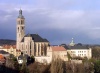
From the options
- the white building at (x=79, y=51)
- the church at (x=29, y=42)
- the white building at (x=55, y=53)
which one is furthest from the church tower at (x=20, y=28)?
the white building at (x=79, y=51)

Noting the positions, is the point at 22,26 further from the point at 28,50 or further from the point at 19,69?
the point at 19,69

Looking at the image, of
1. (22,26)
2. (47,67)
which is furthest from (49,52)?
(47,67)

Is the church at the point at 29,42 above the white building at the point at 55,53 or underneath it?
above

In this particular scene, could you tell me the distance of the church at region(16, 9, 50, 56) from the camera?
78.5 metres

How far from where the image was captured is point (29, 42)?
258 feet

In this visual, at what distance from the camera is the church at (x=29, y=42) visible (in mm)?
78500

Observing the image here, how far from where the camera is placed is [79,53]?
87.1m

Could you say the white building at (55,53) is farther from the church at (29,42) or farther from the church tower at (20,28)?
the church tower at (20,28)

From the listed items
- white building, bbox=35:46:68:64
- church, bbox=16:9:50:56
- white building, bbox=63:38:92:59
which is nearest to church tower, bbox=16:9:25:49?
church, bbox=16:9:50:56

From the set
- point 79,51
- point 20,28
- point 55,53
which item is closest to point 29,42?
point 20,28

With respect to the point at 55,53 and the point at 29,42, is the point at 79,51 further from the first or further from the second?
the point at 29,42

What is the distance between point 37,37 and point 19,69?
2900cm

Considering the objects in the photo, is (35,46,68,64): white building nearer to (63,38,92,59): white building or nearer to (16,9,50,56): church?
(16,9,50,56): church

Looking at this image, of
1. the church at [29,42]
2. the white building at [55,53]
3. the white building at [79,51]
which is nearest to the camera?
the white building at [55,53]
